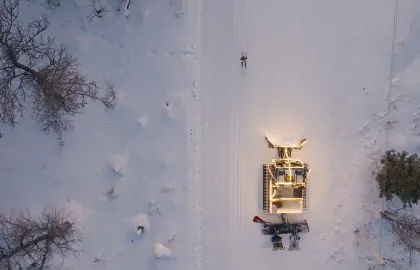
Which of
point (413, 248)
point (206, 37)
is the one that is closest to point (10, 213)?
point (206, 37)

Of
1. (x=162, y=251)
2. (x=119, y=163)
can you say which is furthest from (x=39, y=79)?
(x=162, y=251)

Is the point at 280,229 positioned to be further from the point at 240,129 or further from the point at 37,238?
the point at 37,238

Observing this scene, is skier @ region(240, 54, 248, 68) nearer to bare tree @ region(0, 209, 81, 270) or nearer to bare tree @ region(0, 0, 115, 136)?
bare tree @ region(0, 0, 115, 136)

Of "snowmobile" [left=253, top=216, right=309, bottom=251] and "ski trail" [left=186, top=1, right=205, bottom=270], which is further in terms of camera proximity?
"snowmobile" [left=253, top=216, right=309, bottom=251]

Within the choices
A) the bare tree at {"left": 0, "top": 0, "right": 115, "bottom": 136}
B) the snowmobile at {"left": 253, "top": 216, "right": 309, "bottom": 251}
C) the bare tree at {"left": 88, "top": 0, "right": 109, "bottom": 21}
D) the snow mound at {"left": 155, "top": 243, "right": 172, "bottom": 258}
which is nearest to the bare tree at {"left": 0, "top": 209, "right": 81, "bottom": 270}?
the snow mound at {"left": 155, "top": 243, "right": 172, "bottom": 258}

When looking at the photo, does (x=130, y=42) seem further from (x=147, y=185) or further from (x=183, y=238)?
(x=183, y=238)
